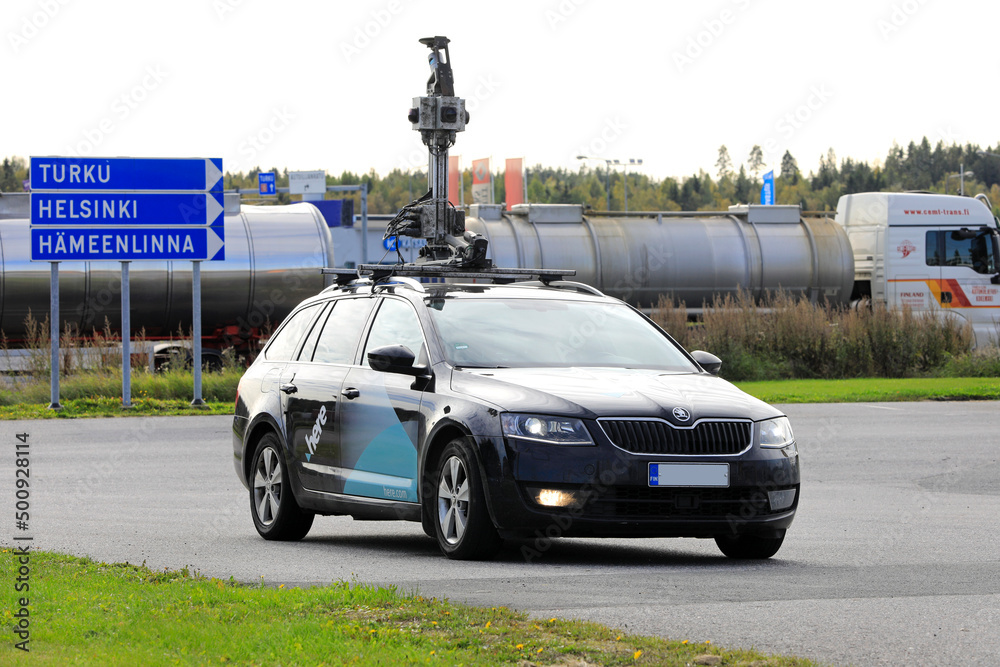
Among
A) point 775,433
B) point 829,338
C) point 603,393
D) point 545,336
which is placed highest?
point 545,336

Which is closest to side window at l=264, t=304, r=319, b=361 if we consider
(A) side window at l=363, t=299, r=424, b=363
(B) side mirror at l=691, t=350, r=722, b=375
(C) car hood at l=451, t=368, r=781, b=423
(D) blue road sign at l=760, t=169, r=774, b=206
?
(A) side window at l=363, t=299, r=424, b=363

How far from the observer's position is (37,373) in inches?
969

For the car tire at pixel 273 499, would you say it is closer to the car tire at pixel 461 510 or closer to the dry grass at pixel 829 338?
the car tire at pixel 461 510

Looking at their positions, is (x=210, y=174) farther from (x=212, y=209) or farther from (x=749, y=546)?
Result: (x=749, y=546)

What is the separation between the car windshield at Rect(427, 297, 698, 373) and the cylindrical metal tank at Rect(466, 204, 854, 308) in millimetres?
22469

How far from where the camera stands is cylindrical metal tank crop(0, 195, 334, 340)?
25688 millimetres

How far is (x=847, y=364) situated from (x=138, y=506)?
857 inches

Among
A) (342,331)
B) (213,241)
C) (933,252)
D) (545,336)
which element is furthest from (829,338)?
(545,336)

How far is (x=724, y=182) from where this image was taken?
16888 cm

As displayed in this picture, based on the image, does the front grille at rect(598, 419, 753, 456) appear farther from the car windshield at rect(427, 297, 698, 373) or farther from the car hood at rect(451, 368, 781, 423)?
the car windshield at rect(427, 297, 698, 373)

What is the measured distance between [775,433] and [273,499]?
3667mm

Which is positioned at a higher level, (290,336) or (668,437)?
(290,336)

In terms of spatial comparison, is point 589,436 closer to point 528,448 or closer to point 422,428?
point 528,448

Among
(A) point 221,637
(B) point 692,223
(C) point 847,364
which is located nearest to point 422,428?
(A) point 221,637
